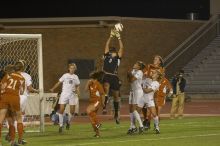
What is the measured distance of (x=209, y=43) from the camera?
173 ft

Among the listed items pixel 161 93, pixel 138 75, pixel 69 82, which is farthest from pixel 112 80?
pixel 138 75

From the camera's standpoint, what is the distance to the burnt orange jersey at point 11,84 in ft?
58.6

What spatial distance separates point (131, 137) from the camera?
2042 centimetres

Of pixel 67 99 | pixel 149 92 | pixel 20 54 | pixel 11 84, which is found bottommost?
pixel 67 99

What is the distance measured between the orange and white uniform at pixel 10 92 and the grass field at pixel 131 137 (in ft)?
4.40

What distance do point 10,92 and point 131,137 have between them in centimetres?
407

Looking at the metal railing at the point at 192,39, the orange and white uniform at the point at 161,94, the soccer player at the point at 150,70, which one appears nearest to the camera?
the soccer player at the point at 150,70

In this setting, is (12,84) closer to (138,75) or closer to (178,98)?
(138,75)

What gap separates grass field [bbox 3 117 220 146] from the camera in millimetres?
18516

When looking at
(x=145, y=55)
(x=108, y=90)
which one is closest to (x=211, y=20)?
(x=145, y=55)

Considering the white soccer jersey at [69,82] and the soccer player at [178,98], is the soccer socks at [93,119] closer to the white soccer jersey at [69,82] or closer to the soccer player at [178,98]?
the white soccer jersey at [69,82]

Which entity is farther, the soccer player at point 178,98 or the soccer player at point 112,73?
the soccer player at point 178,98

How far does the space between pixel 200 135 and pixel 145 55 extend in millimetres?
29341

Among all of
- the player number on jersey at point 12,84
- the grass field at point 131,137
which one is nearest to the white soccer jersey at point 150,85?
the grass field at point 131,137
